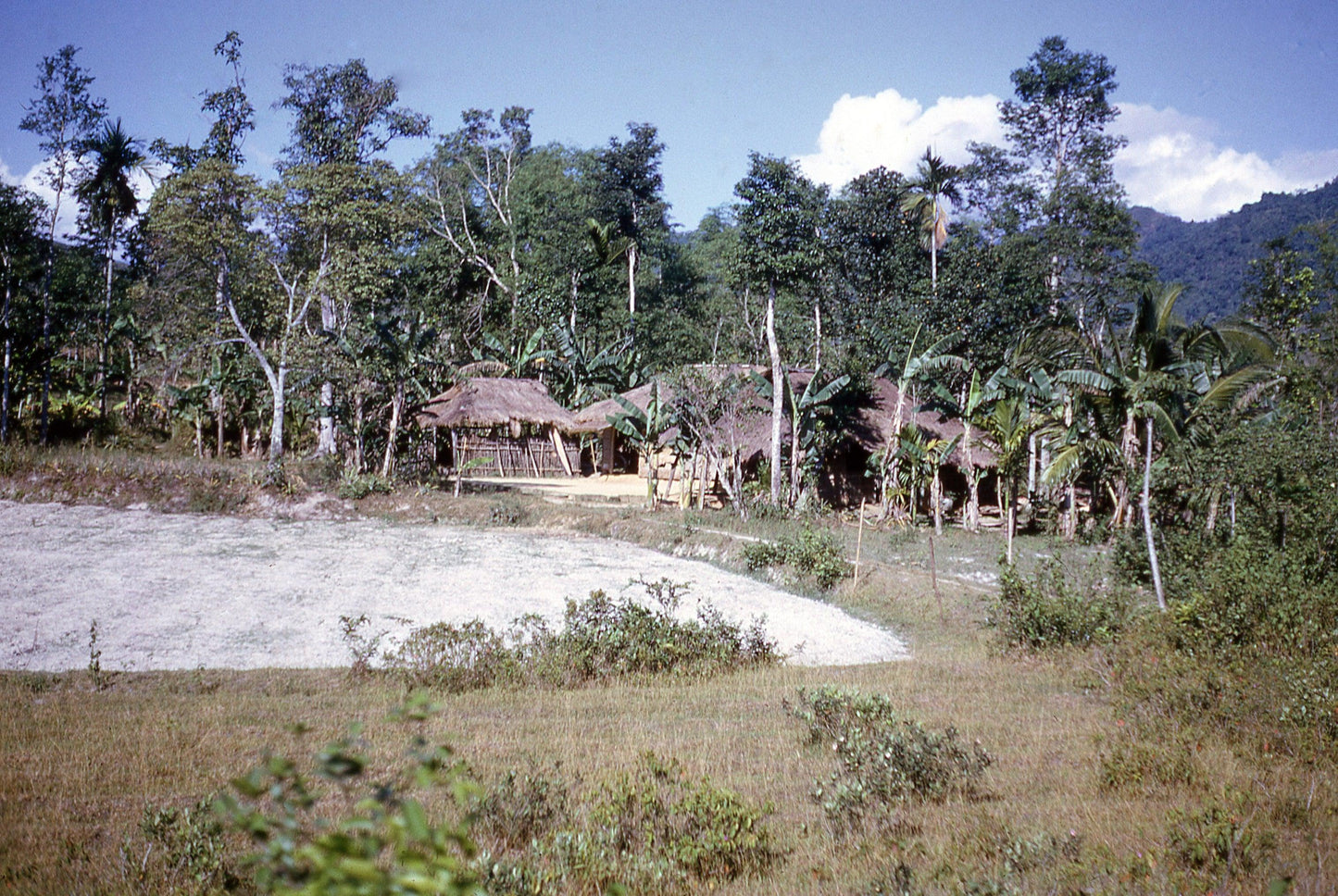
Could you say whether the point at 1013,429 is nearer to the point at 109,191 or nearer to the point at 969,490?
the point at 969,490

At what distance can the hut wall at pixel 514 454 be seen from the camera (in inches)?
1224

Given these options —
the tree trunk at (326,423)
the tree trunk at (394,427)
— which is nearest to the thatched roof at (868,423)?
the tree trunk at (394,427)

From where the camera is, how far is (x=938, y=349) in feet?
71.4

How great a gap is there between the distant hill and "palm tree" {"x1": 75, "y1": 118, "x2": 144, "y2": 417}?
190 ft

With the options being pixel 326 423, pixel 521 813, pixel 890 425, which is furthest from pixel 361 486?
pixel 521 813

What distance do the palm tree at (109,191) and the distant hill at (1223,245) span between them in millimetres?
58056

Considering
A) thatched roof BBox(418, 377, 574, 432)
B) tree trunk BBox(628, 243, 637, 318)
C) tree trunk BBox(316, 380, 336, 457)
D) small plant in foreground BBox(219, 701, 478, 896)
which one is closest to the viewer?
small plant in foreground BBox(219, 701, 478, 896)

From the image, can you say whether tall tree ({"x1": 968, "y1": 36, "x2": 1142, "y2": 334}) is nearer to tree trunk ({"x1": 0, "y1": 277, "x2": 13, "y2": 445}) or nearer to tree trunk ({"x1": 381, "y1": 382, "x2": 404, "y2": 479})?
tree trunk ({"x1": 381, "y1": 382, "x2": 404, "y2": 479})

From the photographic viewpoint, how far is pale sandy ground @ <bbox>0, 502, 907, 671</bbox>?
34.1 feet

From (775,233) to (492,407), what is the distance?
35.8 ft

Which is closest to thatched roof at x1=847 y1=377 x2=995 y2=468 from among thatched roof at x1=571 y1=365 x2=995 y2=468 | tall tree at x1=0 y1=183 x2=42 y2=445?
thatched roof at x1=571 y1=365 x2=995 y2=468

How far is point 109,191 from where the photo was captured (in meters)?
33.1

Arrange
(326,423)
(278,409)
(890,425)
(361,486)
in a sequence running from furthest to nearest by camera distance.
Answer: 1. (326,423)
2. (278,409)
3. (890,425)
4. (361,486)

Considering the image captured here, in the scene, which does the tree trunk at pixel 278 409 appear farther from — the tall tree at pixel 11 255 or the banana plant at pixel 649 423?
the banana plant at pixel 649 423
